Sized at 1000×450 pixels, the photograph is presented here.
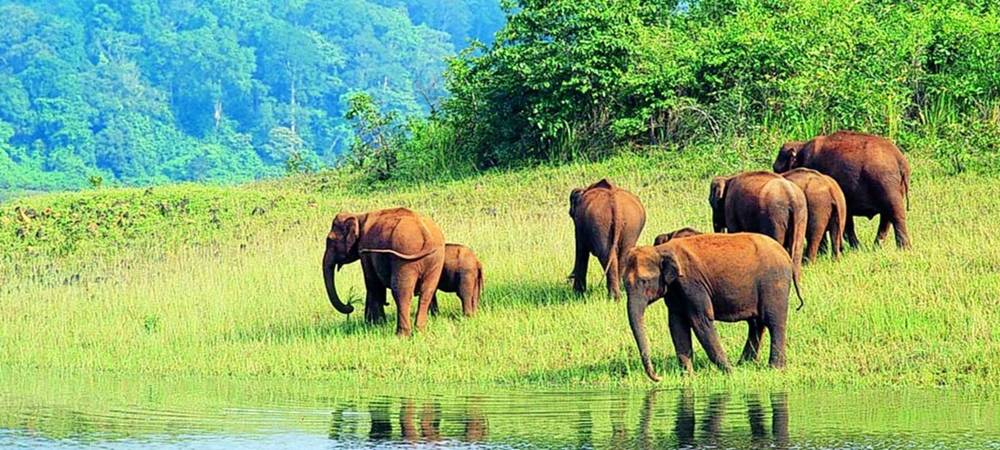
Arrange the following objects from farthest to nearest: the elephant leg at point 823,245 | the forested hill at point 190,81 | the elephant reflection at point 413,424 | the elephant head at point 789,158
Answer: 1. the forested hill at point 190,81
2. the elephant head at point 789,158
3. the elephant leg at point 823,245
4. the elephant reflection at point 413,424

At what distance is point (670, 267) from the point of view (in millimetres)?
12844

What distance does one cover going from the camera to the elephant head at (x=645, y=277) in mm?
12797

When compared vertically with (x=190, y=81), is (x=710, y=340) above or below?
below

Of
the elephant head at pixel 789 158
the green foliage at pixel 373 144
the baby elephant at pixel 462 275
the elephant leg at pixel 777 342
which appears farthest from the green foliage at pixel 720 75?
the elephant leg at pixel 777 342

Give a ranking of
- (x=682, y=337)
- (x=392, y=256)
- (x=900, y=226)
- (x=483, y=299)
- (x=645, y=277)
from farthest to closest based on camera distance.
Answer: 1. (x=900, y=226)
2. (x=483, y=299)
3. (x=392, y=256)
4. (x=682, y=337)
5. (x=645, y=277)

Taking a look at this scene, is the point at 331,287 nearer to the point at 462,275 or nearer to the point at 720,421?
the point at 462,275

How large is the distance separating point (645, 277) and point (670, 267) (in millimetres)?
201

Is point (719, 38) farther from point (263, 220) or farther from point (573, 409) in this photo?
point (573, 409)

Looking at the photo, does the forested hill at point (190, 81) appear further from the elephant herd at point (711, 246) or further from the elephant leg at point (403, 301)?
the elephant leg at point (403, 301)

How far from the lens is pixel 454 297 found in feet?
58.3

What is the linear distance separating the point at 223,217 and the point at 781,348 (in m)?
13.5

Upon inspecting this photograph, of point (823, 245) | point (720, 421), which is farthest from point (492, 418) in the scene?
point (823, 245)

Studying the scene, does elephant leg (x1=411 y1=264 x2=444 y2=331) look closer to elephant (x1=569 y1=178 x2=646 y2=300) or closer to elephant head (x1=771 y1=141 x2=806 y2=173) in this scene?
elephant (x1=569 y1=178 x2=646 y2=300)

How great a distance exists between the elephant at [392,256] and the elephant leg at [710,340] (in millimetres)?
3543
